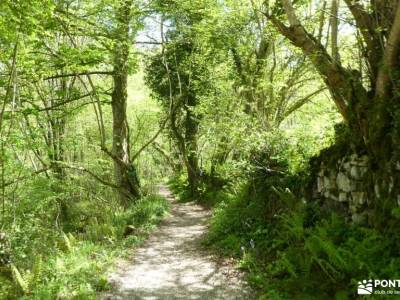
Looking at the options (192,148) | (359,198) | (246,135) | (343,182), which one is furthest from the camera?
(192,148)

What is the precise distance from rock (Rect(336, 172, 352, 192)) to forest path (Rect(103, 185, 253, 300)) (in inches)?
90.9

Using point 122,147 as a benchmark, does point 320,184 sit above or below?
below

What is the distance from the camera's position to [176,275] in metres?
7.07

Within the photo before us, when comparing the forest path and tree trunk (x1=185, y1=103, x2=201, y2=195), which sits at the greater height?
tree trunk (x1=185, y1=103, x2=201, y2=195)

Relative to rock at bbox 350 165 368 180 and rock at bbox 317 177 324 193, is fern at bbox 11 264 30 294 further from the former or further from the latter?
rock at bbox 350 165 368 180

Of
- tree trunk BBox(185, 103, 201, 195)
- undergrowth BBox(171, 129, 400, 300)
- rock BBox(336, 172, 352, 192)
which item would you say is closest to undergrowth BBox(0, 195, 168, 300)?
undergrowth BBox(171, 129, 400, 300)

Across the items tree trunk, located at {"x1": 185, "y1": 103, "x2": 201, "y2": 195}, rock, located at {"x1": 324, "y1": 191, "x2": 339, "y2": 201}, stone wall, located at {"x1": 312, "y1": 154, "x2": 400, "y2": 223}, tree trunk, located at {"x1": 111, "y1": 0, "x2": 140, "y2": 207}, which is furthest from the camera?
tree trunk, located at {"x1": 185, "y1": 103, "x2": 201, "y2": 195}

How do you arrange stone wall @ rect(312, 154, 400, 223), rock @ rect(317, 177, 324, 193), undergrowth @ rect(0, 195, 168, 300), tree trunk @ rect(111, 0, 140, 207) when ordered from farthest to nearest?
tree trunk @ rect(111, 0, 140, 207), rock @ rect(317, 177, 324, 193), undergrowth @ rect(0, 195, 168, 300), stone wall @ rect(312, 154, 400, 223)

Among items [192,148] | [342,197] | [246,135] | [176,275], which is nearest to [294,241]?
[342,197]

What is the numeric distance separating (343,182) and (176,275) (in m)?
3.59

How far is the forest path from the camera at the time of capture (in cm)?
602

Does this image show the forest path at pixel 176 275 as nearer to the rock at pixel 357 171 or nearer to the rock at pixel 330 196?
the rock at pixel 330 196

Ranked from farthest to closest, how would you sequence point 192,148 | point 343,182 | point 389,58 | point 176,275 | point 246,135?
point 192,148 < point 246,135 < point 176,275 < point 343,182 < point 389,58

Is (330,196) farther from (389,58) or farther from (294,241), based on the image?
(389,58)
